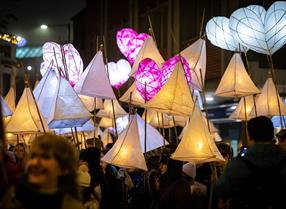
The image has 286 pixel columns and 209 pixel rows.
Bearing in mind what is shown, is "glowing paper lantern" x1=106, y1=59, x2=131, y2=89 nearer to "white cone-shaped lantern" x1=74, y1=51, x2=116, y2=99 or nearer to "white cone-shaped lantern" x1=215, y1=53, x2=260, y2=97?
"white cone-shaped lantern" x1=215, y1=53, x2=260, y2=97

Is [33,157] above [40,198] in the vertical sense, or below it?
above

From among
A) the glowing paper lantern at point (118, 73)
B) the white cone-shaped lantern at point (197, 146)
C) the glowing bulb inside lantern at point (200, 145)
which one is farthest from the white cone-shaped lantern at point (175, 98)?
the glowing paper lantern at point (118, 73)

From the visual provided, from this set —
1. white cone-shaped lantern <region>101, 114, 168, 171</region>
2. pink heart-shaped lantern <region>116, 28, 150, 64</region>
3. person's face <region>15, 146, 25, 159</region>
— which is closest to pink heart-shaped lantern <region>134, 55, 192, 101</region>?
white cone-shaped lantern <region>101, 114, 168, 171</region>

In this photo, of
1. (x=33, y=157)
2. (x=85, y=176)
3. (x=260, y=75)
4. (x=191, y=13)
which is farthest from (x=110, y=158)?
(x=191, y=13)

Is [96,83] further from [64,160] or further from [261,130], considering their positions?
[64,160]

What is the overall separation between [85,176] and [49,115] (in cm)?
180

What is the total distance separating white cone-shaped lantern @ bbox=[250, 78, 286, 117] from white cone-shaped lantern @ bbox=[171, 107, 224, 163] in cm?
273

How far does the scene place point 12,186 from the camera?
9.63ft

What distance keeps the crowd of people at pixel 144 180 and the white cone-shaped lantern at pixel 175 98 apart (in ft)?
2.15

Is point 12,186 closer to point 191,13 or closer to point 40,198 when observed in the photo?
point 40,198

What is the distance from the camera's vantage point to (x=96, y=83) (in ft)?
23.9

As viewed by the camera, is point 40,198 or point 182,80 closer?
point 40,198

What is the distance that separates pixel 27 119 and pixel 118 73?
424 centimetres

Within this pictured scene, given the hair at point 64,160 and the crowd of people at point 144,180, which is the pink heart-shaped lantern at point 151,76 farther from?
the hair at point 64,160
